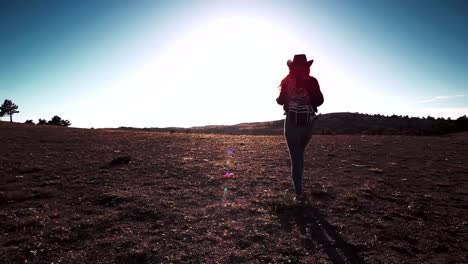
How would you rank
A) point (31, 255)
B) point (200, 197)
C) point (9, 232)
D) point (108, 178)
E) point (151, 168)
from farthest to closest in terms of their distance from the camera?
point (151, 168)
point (108, 178)
point (200, 197)
point (9, 232)
point (31, 255)

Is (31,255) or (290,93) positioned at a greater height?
(290,93)

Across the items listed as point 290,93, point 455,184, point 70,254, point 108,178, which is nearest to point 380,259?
point 290,93

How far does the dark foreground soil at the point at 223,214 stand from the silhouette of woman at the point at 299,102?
143 centimetres

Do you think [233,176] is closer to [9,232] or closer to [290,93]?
[290,93]

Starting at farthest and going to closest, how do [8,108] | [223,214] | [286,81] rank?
[8,108]
[286,81]
[223,214]

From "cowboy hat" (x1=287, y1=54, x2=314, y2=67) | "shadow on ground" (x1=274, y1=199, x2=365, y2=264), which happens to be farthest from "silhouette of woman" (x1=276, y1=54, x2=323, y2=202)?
"shadow on ground" (x1=274, y1=199, x2=365, y2=264)

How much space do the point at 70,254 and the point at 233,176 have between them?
644 cm

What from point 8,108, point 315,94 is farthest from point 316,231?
point 8,108

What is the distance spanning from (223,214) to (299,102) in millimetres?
3317

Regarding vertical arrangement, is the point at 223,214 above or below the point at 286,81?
below

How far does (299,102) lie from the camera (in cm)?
778

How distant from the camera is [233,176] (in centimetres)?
1080

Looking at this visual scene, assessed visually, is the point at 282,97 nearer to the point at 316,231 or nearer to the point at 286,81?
the point at 286,81

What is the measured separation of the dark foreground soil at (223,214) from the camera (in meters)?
5.10
